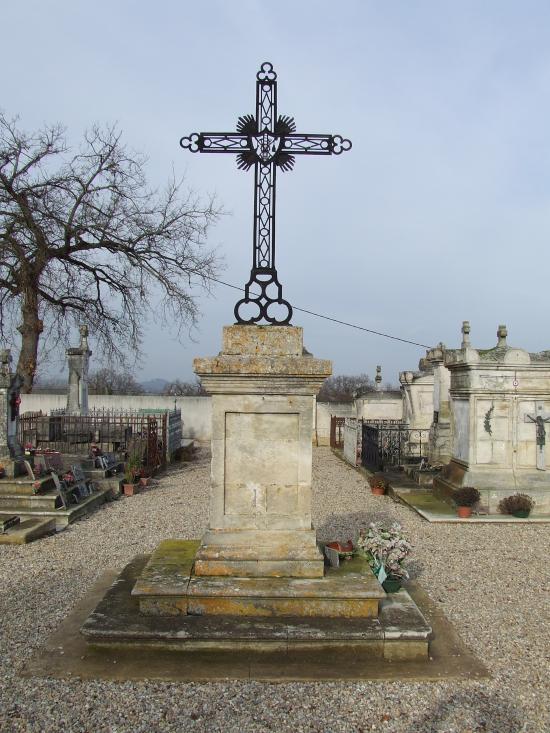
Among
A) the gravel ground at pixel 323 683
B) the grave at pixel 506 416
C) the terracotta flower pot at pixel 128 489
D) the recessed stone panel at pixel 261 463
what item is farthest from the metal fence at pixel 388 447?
the recessed stone panel at pixel 261 463

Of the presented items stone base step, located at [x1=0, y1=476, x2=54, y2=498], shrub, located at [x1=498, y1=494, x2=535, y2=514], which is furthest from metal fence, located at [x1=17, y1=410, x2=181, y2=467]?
shrub, located at [x1=498, y1=494, x2=535, y2=514]

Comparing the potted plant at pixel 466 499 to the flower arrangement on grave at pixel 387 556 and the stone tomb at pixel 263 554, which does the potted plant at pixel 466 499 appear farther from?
the stone tomb at pixel 263 554

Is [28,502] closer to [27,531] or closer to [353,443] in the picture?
[27,531]

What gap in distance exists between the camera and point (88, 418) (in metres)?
15.9

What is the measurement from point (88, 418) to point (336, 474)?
7.02 meters

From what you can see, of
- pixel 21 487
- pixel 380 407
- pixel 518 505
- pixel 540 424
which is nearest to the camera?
pixel 21 487

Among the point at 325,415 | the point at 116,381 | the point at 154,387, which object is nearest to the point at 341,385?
the point at 116,381

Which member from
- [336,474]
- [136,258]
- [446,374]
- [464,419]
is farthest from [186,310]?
[464,419]

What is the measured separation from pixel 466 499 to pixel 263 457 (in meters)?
6.19

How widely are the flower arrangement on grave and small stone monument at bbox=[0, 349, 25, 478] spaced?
7.22 metres

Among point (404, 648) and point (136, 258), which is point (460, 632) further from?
point (136, 258)

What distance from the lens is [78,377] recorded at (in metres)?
18.4

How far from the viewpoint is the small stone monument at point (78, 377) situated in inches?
720

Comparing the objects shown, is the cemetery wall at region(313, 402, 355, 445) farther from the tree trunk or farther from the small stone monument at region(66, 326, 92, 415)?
the tree trunk
